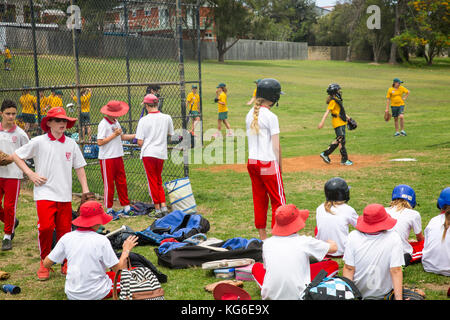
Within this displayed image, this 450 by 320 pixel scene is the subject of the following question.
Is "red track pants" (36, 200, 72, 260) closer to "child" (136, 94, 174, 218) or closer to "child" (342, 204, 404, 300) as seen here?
"child" (136, 94, 174, 218)

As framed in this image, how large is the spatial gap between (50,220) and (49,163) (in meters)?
0.71

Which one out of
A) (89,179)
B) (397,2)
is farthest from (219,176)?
(397,2)

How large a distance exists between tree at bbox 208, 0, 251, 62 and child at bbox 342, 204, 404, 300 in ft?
163

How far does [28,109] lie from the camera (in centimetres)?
1270

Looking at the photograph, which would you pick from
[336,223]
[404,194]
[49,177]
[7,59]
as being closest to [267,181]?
[336,223]

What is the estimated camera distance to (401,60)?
219ft

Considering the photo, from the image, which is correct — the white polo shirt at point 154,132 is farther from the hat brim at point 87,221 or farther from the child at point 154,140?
the hat brim at point 87,221

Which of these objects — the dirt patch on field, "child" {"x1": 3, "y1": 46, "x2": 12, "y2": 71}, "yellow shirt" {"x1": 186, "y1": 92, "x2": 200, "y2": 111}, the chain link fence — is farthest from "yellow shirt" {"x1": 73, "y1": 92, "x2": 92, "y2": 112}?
"yellow shirt" {"x1": 186, "y1": 92, "x2": 200, "y2": 111}

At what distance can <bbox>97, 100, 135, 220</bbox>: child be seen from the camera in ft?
28.0

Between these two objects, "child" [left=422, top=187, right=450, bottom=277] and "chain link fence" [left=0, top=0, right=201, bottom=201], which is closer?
"child" [left=422, top=187, right=450, bottom=277]

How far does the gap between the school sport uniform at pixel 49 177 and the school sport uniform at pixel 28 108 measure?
695cm

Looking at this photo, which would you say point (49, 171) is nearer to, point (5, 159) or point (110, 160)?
point (5, 159)

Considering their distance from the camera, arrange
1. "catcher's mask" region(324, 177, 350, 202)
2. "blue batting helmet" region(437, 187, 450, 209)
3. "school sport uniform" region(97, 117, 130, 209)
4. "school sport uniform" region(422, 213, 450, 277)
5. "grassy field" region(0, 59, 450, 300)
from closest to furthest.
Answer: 1. "blue batting helmet" region(437, 187, 450, 209)
2. "school sport uniform" region(422, 213, 450, 277)
3. "grassy field" region(0, 59, 450, 300)
4. "catcher's mask" region(324, 177, 350, 202)
5. "school sport uniform" region(97, 117, 130, 209)

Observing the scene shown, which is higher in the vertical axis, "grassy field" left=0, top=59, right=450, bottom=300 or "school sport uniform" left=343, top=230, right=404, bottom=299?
"school sport uniform" left=343, top=230, right=404, bottom=299
